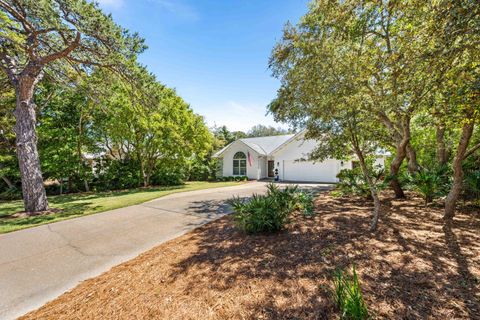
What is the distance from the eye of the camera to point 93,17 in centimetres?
616

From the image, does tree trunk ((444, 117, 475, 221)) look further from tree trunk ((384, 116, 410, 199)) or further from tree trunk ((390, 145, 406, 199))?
tree trunk ((390, 145, 406, 199))

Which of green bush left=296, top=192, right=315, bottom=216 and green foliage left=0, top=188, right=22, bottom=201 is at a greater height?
green bush left=296, top=192, right=315, bottom=216

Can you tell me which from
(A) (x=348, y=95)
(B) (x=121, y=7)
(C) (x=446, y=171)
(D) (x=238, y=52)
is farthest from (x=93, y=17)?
(C) (x=446, y=171)

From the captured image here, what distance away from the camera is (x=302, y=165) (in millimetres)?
19859

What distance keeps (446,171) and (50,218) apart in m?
15.3

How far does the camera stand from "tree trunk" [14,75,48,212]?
7754 mm

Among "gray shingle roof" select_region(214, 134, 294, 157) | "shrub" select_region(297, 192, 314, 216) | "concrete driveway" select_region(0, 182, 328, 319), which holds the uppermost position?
"gray shingle roof" select_region(214, 134, 294, 157)

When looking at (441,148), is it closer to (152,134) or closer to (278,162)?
(278,162)

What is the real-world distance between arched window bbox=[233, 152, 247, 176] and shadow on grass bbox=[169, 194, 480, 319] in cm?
1790

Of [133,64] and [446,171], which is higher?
[133,64]

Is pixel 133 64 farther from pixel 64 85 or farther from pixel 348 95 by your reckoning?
pixel 348 95

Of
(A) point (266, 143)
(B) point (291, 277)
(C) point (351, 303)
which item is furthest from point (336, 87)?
(A) point (266, 143)

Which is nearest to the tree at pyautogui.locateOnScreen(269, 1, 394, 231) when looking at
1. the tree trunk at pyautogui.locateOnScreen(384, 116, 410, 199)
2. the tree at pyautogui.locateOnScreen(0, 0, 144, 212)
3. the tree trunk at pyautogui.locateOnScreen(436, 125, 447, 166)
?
the tree trunk at pyautogui.locateOnScreen(384, 116, 410, 199)

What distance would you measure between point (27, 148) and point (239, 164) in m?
18.0
